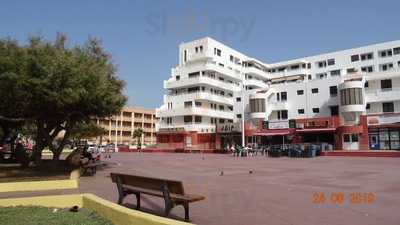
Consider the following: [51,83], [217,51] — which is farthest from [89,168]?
[217,51]

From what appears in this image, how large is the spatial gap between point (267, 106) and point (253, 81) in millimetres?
17967

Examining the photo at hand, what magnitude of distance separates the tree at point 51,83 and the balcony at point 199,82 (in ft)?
141

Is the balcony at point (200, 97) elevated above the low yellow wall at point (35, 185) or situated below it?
above

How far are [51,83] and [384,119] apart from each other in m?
38.0

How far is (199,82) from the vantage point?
61.7 m

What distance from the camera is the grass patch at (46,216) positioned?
7.28 meters

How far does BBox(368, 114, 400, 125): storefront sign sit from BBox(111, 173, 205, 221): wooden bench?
133ft

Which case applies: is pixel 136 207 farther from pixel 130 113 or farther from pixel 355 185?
pixel 130 113

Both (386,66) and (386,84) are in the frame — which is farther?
(386,66)

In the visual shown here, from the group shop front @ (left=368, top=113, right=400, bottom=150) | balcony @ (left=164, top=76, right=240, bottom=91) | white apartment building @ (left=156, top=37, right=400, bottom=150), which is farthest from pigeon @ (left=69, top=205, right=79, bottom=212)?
balcony @ (left=164, top=76, right=240, bottom=91)

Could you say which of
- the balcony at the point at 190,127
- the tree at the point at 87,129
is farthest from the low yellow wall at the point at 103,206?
the balcony at the point at 190,127

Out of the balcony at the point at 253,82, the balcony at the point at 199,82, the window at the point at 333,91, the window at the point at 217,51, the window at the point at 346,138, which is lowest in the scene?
the window at the point at 346,138

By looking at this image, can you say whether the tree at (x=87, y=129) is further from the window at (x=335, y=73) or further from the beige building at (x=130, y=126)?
the beige building at (x=130, y=126)
